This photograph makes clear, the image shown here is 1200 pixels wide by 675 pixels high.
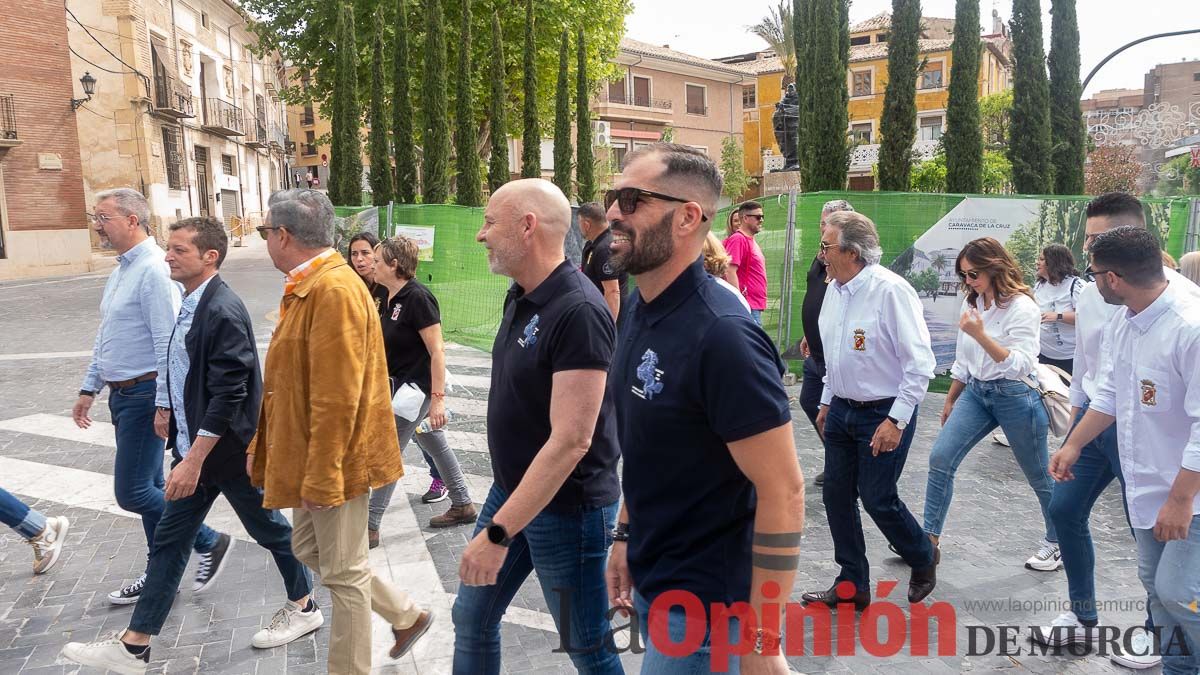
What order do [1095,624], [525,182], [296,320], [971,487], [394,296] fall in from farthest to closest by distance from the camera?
[971,487] → [394,296] → [1095,624] → [296,320] → [525,182]

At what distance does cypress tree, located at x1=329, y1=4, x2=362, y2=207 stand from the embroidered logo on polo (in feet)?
64.1

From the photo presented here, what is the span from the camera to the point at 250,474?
351 centimetres

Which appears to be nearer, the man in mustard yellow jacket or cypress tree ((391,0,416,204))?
the man in mustard yellow jacket

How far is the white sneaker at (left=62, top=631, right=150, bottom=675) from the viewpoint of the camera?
358 cm

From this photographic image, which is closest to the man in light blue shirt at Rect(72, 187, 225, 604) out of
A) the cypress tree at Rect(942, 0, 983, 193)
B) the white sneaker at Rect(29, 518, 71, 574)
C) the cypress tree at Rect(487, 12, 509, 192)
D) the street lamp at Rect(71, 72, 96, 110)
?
the white sneaker at Rect(29, 518, 71, 574)

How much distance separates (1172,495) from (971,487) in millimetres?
3528

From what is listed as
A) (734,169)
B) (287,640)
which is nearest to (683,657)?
(287,640)

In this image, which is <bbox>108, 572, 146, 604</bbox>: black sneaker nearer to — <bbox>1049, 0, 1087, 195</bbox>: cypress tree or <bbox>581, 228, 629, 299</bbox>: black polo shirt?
<bbox>581, 228, 629, 299</bbox>: black polo shirt

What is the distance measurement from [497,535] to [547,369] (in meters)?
0.53

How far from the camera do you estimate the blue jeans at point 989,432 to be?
458 cm

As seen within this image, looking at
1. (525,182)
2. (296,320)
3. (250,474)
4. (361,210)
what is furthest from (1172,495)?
(361,210)

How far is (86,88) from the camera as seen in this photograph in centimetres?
2753

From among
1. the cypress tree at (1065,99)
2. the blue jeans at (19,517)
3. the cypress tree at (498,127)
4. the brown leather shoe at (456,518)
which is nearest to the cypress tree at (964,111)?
the cypress tree at (1065,99)

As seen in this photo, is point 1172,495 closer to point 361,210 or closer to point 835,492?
point 835,492
